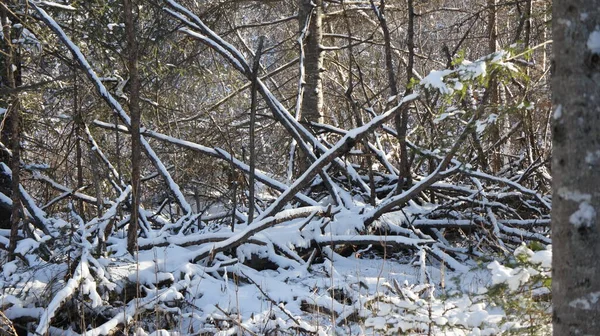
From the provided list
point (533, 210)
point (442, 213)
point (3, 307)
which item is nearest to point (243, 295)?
point (3, 307)

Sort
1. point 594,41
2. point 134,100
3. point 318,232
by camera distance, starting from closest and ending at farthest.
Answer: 1. point 594,41
2. point 134,100
3. point 318,232

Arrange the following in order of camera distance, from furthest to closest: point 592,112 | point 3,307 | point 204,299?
1. point 204,299
2. point 3,307
3. point 592,112

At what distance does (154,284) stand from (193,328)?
2.05 feet

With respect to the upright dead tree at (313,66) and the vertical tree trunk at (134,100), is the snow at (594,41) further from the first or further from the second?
the upright dead tree at (313,66)

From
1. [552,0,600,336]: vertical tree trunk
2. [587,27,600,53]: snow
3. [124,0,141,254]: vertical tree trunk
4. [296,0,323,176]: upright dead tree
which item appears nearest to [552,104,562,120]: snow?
[552,0,600,336]: vertical tree trunk

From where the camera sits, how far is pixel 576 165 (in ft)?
7.07

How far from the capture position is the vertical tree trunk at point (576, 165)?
6.93 ft

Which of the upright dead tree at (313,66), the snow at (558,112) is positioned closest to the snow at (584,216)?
the snow at (558,112)

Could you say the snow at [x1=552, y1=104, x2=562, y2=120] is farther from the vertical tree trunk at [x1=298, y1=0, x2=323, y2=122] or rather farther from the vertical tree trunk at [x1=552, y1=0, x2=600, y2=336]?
the vertical tree trunk at [x1=298, y1=0, x2=323, y2=122]

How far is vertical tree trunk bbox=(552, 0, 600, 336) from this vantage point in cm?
211

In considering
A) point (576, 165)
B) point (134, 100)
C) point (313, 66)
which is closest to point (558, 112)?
point (576, 165)

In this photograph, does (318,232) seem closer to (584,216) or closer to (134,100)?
(134,100)

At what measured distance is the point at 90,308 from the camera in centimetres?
462

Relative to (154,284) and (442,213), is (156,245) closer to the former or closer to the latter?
(154,284)
